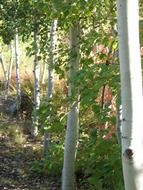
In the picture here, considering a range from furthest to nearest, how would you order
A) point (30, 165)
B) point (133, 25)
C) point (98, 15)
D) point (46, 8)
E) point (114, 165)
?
point (30, 165) < point (98, 15) < point (46, 8) < point (114, 165) < point (133, 25)

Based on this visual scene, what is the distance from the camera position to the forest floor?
24.4 ft

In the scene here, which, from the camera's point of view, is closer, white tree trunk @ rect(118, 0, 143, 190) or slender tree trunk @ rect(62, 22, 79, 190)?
white tree trunk @ rect(118, 0, 143, 190)

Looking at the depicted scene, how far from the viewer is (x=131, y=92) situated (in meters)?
1.96

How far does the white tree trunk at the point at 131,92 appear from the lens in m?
1.96

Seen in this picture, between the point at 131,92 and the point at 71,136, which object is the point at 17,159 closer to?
the point at 71,136

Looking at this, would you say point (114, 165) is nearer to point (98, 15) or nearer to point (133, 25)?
point (98, 15)

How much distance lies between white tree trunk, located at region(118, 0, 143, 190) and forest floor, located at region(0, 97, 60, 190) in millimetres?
5338

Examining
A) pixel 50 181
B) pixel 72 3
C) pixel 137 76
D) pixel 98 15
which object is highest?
pixel 98 15

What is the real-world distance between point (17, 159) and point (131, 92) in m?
7.24

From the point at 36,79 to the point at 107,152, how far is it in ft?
19.7

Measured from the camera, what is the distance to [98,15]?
16.9 feet

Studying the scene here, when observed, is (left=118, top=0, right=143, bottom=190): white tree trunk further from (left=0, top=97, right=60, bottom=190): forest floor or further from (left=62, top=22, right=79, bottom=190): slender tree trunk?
(left=0, top=97, right=60, bottom=190): forest floor

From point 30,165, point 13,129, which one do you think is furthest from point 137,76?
point 13,129

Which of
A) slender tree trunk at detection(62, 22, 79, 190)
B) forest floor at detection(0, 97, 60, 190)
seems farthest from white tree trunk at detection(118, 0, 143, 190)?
forest floor at detection(0, 97, 60, 190)
